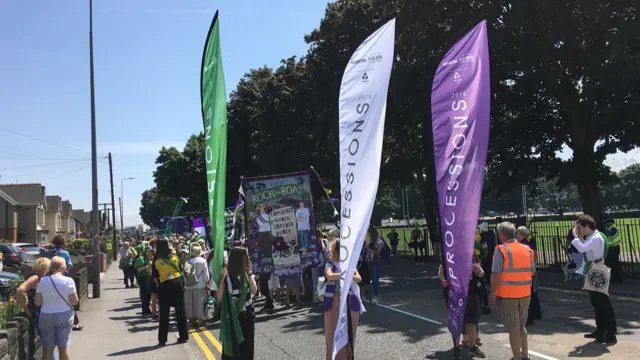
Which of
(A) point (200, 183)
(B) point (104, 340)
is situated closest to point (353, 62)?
(B) point (104, 340)

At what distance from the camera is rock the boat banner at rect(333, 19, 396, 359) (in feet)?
14.8

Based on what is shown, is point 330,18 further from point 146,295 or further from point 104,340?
point 104,340

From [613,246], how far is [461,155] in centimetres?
1049

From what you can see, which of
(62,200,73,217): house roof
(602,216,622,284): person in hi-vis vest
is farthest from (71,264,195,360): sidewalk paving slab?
(62,200,73,217): house roof

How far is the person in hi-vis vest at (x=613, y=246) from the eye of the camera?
512 inches

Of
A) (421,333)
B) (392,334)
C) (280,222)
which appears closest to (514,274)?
(421,333)

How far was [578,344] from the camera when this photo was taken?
787 centimetres

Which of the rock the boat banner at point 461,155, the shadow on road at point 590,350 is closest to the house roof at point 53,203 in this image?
the shadow on road at point 590,350

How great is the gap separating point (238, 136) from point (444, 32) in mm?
19635

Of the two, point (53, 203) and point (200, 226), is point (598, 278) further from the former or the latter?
point (53, 203)

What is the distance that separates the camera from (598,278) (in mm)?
7930

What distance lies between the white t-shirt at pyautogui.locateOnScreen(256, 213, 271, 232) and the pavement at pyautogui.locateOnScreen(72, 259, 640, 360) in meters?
1.97

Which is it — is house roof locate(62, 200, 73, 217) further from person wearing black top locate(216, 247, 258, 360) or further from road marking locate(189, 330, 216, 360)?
person wearing black top locate(216, 247, 258, 360)

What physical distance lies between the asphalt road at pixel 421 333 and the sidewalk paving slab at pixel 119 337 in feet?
1.89
